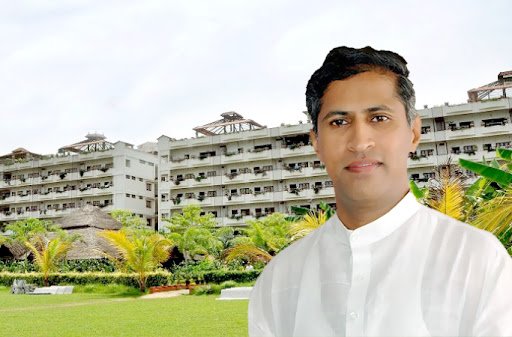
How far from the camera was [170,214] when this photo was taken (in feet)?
162

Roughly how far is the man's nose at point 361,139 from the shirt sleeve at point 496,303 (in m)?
0.43

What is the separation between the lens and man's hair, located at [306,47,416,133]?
1.62 meters

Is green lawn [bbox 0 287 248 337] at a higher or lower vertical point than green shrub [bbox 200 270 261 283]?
lower

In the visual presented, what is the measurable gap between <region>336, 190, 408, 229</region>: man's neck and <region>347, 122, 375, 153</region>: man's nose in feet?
0.48

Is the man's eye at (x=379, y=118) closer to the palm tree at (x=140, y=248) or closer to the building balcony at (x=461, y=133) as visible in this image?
the palm tree at (x=140, y=248)

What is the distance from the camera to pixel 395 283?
1512 mm

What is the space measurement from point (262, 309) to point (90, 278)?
83.7ft

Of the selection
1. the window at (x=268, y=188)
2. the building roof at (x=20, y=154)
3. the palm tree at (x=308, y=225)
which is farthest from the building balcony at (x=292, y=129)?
the palm tree at (x=308, y=225)

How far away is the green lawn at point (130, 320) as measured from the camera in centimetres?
1050

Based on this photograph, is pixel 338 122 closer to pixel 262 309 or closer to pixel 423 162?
pixel 262 309

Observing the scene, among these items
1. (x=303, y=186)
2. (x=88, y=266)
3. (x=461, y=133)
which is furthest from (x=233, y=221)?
(x=88, y=266)

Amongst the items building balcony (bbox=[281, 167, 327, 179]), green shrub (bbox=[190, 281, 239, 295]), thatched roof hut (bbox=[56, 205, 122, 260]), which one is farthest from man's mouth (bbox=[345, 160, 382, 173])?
building balcony (bbox=[281, 167, 327, 179])

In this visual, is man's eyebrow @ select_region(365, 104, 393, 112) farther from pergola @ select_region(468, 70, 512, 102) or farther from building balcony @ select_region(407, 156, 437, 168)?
pergola @ select_region(468, 70, 512, 102)

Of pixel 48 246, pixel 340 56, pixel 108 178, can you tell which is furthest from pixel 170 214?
pixel 340 56
